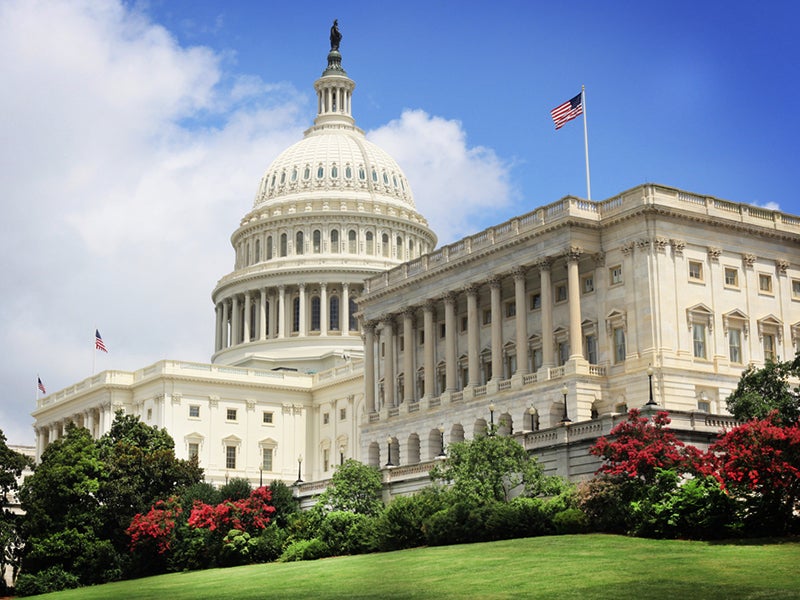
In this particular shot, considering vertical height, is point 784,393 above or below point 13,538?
above

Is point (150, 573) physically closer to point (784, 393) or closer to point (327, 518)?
point (327, 518)

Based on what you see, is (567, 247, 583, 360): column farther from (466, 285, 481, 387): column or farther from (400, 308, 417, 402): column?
(400, 308, 417, 402): column

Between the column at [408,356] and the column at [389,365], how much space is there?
1.33m

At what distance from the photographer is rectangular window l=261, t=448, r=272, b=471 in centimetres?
13312

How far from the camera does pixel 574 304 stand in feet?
282

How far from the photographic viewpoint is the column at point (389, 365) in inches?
4107

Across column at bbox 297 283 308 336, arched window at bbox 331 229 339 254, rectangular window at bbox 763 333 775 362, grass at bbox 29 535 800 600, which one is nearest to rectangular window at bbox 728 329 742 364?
rectangular window at bbox 763 333 775 362

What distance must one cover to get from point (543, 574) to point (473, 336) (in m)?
50.8

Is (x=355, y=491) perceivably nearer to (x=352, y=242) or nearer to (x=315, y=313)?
(x=315, y=313)

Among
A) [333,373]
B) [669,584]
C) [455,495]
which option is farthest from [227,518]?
[333,373]

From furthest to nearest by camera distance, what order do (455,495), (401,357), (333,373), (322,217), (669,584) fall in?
(322,217) < (333,373) < (401,357) < (455,495) < (669,584)

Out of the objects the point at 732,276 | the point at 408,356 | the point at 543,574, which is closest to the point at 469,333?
the point at 408,356

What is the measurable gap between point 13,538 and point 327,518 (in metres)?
23.3

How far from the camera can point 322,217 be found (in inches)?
6235
